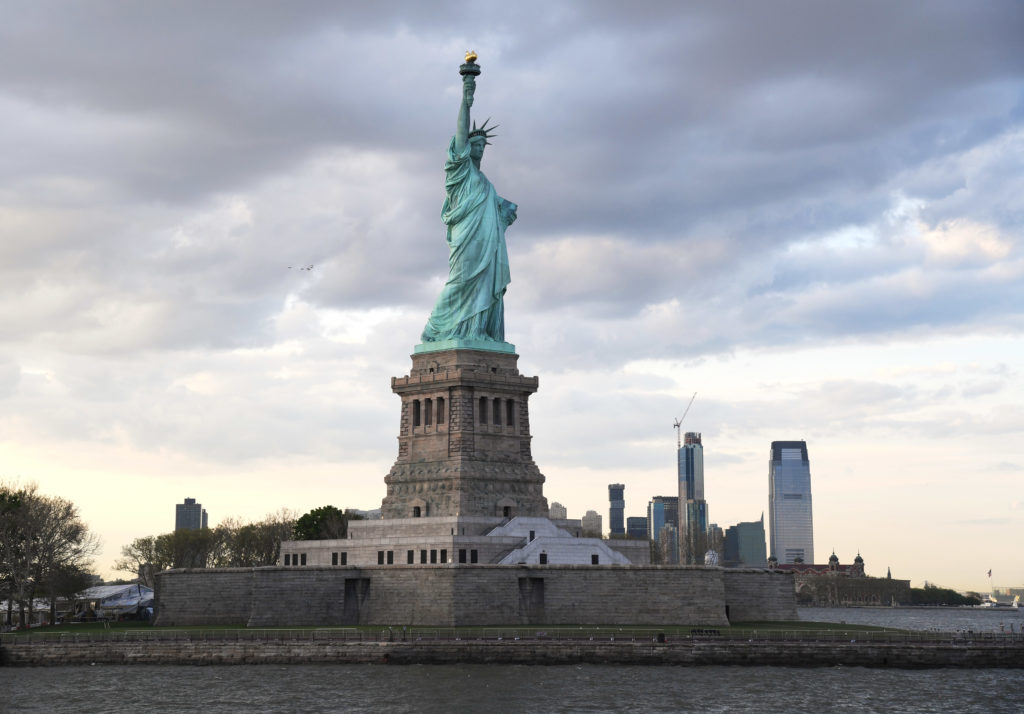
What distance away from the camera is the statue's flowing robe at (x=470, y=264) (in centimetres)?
10344

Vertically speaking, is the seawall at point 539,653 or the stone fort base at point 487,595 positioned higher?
the stone fort base at point 487,595

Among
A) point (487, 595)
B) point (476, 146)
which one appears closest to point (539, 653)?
point (487, 595)

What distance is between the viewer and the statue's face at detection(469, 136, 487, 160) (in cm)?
10403

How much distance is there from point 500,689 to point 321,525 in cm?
5765

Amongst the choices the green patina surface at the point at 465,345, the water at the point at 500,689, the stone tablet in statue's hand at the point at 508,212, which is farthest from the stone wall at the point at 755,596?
the stone tablet in statue's hand at the point at 508,212

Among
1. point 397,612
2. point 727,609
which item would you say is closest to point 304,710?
point 397,612

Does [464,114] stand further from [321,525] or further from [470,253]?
[321,525]

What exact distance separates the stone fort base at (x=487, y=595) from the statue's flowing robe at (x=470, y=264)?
68.8ft

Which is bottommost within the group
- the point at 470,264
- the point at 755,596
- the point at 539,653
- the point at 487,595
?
the point at 539,653

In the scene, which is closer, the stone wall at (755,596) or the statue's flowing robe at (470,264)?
the stone wall at (755,596)

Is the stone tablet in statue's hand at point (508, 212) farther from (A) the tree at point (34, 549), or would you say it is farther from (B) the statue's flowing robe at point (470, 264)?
(A) the tree at point (34, 549)

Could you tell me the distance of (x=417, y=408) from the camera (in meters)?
103

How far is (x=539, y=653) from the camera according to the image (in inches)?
3103

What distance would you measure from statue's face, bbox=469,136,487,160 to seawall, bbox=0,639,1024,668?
3918cm
